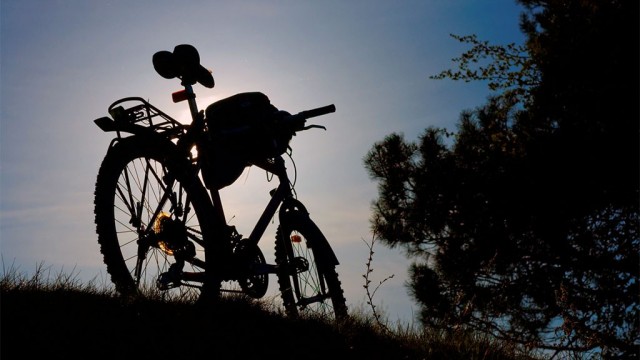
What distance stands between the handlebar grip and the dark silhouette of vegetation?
353cm

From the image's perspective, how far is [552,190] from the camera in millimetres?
7777

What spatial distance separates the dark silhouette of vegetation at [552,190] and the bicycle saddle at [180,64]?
166 inches

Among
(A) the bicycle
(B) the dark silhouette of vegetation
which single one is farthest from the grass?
(B) the dark silhouette of vegetation

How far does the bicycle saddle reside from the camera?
11.8 ft

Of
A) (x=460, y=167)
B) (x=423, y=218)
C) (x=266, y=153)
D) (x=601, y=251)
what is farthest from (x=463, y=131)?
(x=266, y=153)

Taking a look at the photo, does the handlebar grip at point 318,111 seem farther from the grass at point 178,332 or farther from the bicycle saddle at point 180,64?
the grass at point 178,332

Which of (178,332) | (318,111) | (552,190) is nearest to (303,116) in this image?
(318,111)

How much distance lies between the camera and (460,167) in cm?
943

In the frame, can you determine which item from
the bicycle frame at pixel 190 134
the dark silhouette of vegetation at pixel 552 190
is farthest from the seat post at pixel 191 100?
the dark silhouette of vegetation at pixel 552 190

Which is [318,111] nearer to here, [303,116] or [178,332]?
[303,116]

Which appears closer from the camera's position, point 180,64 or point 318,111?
point 180,64

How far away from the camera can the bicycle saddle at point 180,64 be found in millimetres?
3597

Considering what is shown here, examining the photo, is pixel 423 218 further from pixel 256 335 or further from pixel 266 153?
pixel 256 335

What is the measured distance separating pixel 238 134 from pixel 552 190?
18.5 feet
